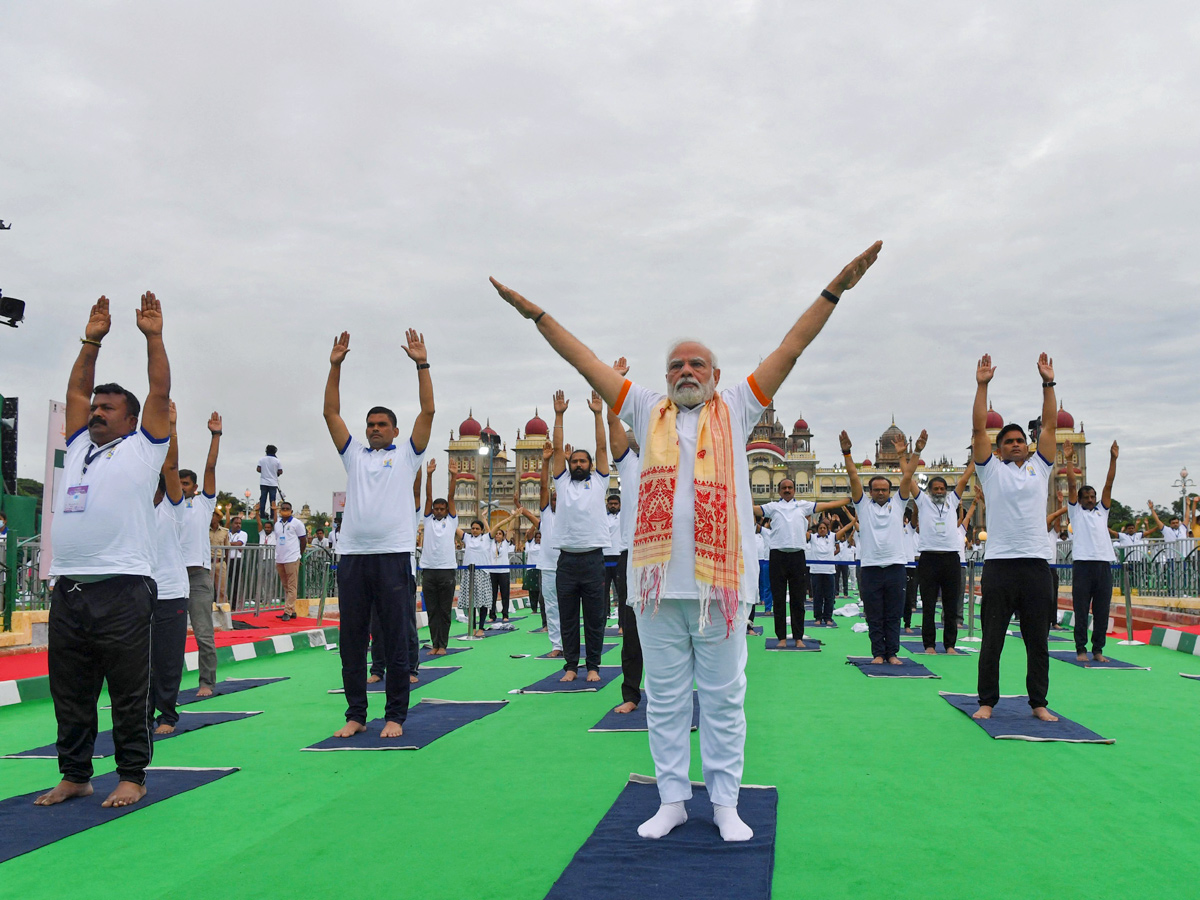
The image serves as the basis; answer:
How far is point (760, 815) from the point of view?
3672mm

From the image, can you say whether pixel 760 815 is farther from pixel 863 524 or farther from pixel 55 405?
pixel 55 405

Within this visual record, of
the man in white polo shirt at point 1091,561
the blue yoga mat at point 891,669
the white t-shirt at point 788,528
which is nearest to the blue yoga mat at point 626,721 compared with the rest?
→ the blue yoga mat at point 891,669

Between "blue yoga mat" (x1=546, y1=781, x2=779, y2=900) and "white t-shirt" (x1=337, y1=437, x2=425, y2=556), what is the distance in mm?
2758

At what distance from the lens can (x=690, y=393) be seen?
146 inches

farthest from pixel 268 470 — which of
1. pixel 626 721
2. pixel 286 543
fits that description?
pixel 626 721

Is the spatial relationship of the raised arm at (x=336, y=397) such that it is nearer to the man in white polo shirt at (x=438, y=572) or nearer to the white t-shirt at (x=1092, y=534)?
the man in white polo shirt at (x=438, y=572)

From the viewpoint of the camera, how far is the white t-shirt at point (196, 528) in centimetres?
707

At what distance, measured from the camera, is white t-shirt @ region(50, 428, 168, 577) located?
4270 mm

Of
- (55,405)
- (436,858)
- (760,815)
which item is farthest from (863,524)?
(55,405)

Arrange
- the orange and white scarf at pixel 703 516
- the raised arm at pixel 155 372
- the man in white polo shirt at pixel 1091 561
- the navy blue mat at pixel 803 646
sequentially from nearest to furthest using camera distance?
1. the orange and white scarf at pixel 703 516
2. the raised arm at pixel 155 372
3. the man in white polo shirt at pixel 1091 561
4. the navy blue mat at pixel 803 646

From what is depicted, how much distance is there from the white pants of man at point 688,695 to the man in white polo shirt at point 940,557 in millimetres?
7225

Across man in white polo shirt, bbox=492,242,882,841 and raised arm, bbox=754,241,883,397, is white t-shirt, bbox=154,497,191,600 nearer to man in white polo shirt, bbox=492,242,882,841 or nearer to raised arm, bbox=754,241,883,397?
man in white polo shirt, bbox=492,242,882,841

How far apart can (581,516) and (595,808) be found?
14.0 feet

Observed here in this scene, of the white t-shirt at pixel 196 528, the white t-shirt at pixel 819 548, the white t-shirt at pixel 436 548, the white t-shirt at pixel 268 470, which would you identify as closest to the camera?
the white t-shirt at pixel 196 528
